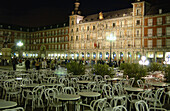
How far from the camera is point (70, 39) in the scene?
5397cm

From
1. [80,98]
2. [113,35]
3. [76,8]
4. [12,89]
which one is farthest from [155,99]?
[76,8]

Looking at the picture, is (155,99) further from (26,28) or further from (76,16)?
(26,28)

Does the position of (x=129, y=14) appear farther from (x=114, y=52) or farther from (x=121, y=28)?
(x=114, y=52)

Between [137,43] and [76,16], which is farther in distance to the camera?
[76,16]

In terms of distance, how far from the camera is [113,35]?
44062mm

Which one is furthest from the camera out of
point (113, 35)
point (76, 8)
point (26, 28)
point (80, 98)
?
point (26, 28)

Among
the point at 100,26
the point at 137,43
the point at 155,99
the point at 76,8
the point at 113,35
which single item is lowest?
the point at 155,99

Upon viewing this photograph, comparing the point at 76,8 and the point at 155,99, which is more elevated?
the point at 76,8

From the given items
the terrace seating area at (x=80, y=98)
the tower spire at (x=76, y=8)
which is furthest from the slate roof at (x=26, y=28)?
the terrace seating area at (x=80, y=98)

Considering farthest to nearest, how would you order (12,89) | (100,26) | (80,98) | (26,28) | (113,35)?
(26,28) → (100,26) → (113,35) → (12,89) → (80,98)

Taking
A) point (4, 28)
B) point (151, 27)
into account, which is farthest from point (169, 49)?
point (4, 28)

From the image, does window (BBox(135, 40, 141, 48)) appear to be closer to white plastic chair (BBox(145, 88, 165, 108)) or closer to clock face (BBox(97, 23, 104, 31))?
clock face (BBox(97, 23, 104, 31))

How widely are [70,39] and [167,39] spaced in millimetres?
27134

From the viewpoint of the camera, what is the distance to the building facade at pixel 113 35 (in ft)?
122
